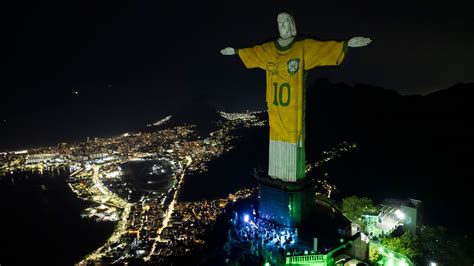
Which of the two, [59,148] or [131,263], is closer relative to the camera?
[131,263]

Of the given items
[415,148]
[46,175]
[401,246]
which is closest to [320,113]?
[415,148]

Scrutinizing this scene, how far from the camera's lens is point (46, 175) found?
235ft

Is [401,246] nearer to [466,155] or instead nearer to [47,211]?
[466,155]

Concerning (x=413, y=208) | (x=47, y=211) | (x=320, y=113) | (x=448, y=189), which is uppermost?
(x=320, y=113)

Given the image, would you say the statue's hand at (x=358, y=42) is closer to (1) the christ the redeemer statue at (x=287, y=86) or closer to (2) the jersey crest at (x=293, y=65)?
(1) the christ the redeemer statue at (x=287, y=86)

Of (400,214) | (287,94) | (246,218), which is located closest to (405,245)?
(400,214)

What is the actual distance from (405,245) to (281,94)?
9.87 m

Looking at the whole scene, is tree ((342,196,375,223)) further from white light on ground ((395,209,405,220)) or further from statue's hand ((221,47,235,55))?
statue's hand ((221,47,235,55))

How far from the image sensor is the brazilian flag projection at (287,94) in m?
14.7

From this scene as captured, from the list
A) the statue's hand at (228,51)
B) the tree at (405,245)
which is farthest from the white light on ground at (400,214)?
the statue's hand at (228,51)

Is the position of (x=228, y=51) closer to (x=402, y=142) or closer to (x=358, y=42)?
(x=358, y=42)

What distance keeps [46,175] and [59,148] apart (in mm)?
30089

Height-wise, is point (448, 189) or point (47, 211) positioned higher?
point (448, 189)

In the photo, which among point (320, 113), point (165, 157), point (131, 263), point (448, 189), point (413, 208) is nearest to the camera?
point (413, 208)
